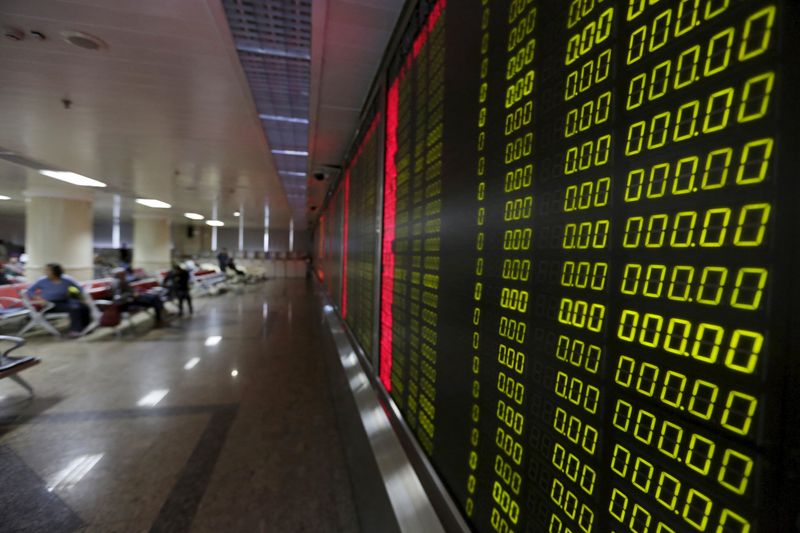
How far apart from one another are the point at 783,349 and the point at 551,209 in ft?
2.06

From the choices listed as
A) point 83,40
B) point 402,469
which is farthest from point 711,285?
point 83,40

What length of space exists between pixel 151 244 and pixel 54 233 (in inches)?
344

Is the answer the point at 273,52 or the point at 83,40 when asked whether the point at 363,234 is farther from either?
the point at 83,40

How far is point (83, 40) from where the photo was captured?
2.89 metres

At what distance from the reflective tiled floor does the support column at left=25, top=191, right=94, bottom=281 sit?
6813 millimetres

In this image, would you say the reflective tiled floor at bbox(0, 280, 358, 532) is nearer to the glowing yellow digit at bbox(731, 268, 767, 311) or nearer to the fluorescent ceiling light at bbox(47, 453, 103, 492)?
the fluorescent ceiling light at bbox(47, 453, 103, 492)

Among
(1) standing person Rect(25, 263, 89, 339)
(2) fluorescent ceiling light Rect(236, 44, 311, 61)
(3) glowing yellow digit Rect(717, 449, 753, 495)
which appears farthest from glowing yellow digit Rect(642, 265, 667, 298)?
(1) standing person Rect(25, 263, 89, 339)

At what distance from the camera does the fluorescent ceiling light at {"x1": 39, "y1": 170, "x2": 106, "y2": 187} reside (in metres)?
8.26

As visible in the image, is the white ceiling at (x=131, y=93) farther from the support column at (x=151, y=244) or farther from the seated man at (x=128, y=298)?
the support column at (x=151, y=244)

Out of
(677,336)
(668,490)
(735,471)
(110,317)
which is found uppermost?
(677,336)

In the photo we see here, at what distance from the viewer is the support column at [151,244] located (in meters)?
18.8

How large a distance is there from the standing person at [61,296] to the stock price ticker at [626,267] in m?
8.86

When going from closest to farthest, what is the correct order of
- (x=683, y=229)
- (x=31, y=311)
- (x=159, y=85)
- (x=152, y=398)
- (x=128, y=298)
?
(x=683, y=229), (x=159, y=85), (x=152, y=398), (x=31, y=311), (x=128, y=298)

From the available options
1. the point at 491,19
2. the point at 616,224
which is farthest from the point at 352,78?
the point at 616,224
